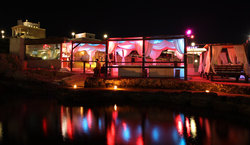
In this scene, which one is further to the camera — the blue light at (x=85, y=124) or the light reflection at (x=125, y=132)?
the blue light at (x=85, y=124)

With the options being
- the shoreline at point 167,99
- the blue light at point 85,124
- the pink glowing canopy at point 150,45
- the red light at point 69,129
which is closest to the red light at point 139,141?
the blue light at point 85,124

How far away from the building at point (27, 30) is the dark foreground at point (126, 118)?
24299mm

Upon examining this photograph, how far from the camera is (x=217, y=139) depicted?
4.95m

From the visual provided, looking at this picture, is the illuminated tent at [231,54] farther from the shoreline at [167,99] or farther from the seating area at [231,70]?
the shoreline at [167,99]

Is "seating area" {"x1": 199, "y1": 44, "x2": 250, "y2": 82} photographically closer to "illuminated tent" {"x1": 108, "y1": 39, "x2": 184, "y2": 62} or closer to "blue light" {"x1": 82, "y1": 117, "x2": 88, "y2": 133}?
"illuminated tent" {"x1": 108, "y1": 39, "x2": 184, "y2": 62}

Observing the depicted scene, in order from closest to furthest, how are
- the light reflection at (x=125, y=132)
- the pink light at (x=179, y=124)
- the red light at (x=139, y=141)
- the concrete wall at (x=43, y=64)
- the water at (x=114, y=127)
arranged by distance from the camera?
the red light at (x=139, y=141) < the water at (x=114, y=127) < the light reflection at (x=125, y=132) < the pink light at (x=179, y=124) < the concrete wall at (x=43, y=64)

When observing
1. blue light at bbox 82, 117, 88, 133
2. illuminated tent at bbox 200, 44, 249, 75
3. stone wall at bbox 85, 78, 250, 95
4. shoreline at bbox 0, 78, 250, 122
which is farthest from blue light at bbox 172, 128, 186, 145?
illuminated tent at bbox 200, 44, 249, 75

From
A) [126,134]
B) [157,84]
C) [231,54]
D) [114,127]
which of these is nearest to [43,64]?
[157,84]

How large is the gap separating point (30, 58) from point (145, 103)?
13.5 m

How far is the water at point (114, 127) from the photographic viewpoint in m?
4.84

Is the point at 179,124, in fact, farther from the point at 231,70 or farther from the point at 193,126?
the point at 231,70

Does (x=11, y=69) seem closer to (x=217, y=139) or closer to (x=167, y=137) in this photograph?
(x=167, y=137)

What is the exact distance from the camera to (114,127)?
586 cm

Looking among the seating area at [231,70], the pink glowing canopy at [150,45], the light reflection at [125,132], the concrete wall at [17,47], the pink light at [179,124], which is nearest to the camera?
the light reflection at [125,132]
